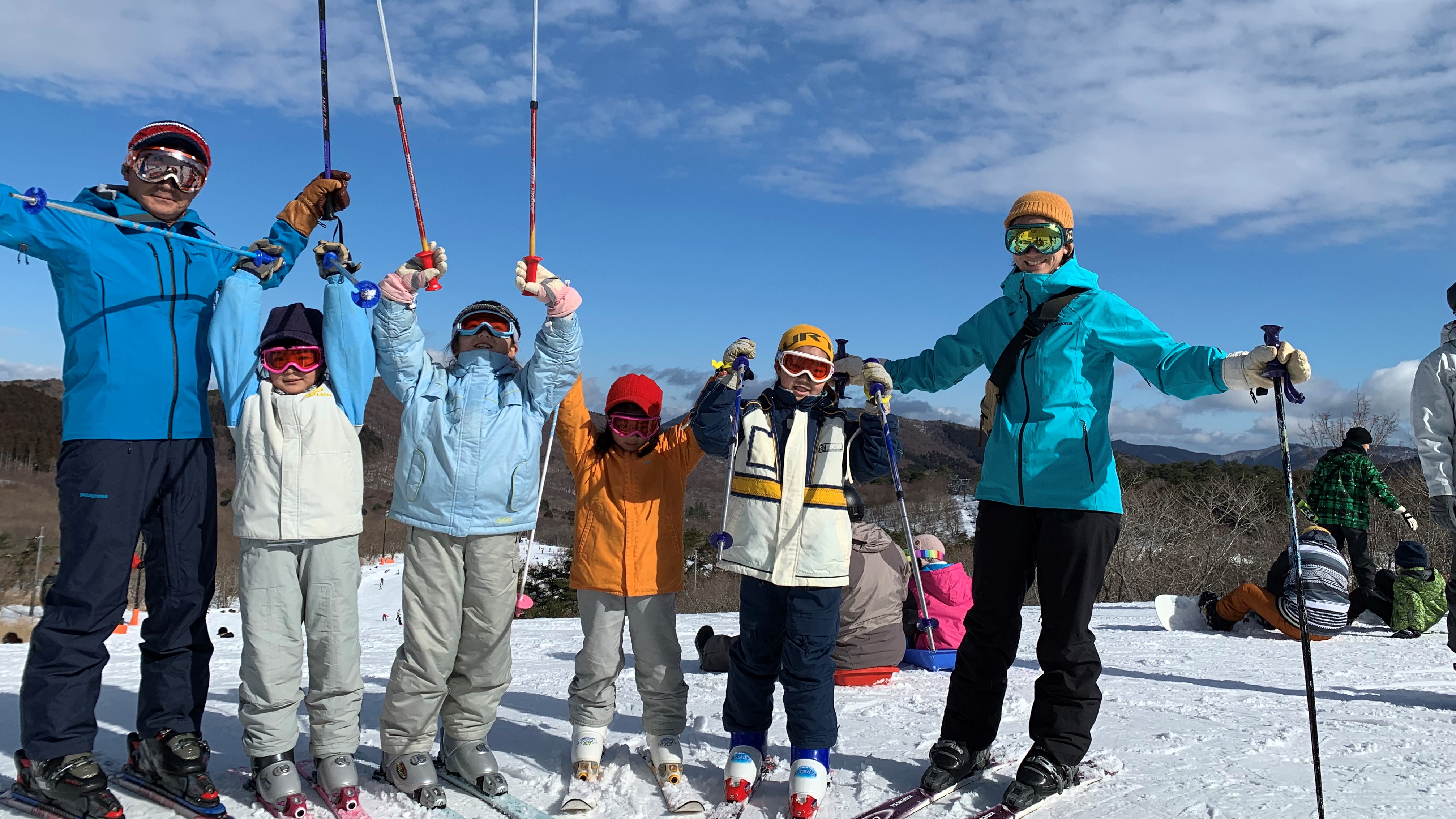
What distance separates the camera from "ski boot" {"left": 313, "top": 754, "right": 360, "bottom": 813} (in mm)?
3230

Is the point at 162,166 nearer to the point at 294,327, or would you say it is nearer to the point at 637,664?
the point at 294,327

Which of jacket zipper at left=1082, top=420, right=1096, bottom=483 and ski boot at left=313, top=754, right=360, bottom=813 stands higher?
jacket zipper at left=1082, top=420, right=1096, bottom=483

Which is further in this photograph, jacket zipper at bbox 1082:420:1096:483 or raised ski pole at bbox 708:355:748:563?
raised ski pole at bbox 708:355:748:563

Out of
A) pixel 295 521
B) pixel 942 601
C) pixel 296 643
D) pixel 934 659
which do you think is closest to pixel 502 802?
pixel 296 643

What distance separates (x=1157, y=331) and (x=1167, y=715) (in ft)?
8.05

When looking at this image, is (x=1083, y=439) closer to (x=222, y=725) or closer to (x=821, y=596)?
(x=821, y=596)

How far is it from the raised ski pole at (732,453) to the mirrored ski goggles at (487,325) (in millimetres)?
1024

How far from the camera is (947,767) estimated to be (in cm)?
345

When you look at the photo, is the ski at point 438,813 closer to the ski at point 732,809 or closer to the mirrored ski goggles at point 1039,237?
the ski at point 732,809

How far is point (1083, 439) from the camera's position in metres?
3.28

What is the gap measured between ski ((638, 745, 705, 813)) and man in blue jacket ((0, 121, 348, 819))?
1.70 m

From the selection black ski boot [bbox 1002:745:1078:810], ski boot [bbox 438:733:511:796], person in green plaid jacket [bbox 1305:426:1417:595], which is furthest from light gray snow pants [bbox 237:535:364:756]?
person in green plaid jacket [bbox 1305:426:1417:595]

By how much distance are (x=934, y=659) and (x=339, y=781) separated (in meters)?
4.06

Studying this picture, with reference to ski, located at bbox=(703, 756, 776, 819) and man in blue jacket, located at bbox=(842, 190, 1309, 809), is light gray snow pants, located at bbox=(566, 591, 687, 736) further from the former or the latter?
man in blue jacket, located at bbox=(842, 190, 1309, 809)
